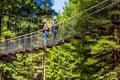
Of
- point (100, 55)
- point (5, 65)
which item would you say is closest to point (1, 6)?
point (5, 65)

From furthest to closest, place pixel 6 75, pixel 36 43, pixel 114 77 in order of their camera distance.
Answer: pixel 6 75 → pixel 114 77 → pixel 36 43

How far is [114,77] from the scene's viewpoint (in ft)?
64.8

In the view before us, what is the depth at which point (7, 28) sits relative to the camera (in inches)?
1011

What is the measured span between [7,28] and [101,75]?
7882 millimetres

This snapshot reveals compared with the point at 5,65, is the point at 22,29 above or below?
above

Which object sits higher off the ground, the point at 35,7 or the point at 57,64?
the point at 35,7

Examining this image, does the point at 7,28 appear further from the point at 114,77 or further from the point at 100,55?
the point at 114,77

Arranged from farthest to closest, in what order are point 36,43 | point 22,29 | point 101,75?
point 22,29
point 101,75
point 36,43

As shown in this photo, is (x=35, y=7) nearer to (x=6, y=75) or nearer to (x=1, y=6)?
(x=1, y=6)

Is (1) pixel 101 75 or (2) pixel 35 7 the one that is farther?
(2) pixel 35 7

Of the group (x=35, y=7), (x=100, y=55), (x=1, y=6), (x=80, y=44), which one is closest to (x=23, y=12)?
(x=35, y=7)

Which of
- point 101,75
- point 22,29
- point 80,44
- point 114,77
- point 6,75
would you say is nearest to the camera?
point 114,77

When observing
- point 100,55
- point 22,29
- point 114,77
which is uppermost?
point 22,29

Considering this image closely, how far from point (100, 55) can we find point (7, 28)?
744cm
